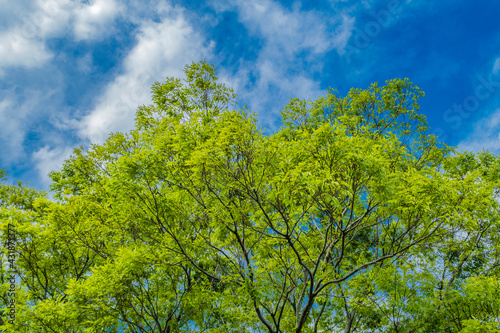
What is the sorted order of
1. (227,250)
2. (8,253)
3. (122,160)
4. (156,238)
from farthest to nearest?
1. (8,253)
2. (227,250)
3. (156,238)
4. (122,160)

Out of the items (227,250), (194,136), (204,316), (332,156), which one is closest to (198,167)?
(194,136)

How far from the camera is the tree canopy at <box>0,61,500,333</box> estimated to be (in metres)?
6.28

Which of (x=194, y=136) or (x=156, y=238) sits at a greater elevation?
(x=194, y=136)

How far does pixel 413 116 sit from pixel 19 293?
1567 cm

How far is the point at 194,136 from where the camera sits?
7336 millimetres

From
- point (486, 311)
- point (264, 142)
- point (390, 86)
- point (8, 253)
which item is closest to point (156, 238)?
point (264, 142)

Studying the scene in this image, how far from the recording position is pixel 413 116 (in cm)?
1191

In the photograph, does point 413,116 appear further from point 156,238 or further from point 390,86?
point 156,238

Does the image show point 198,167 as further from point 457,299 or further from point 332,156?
point 457,299

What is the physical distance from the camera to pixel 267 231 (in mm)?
7961

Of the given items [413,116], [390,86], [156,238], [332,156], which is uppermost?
[390,86]

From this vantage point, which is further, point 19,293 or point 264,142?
point 19,293

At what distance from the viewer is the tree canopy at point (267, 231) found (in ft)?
20.6

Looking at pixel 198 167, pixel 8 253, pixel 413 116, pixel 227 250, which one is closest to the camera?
pixel 198 167
